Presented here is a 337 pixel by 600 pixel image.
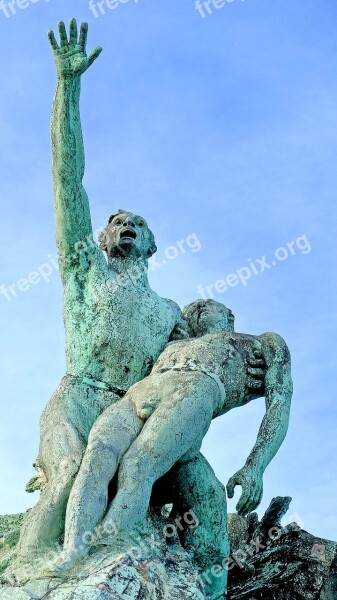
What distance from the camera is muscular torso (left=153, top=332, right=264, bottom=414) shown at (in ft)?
30.9

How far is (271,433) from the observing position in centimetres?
940

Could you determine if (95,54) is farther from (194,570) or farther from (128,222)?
(194,570)

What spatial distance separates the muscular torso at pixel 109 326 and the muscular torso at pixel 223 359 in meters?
0.33

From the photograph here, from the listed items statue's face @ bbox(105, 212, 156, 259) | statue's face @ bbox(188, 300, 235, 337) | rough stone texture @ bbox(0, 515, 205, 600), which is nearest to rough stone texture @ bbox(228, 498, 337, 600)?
statue's face @ bbox(188, 300, 235, 337)

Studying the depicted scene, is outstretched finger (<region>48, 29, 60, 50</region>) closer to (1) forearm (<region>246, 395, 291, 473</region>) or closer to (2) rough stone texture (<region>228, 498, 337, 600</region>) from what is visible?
(1) forearm (<region>246, 395, 291, 473</region>)

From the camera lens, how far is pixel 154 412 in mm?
8984

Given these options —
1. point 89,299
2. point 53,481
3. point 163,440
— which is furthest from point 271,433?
point 89,299

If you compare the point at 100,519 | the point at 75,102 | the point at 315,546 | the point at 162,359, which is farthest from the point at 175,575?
the point at 75,102

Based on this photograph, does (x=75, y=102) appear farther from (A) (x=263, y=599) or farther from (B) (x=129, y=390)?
(A) (x=263, y=599)

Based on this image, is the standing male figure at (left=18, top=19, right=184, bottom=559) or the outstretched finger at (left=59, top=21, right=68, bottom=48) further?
the outstretched finger at (left=59, top=21, right=68, bottom=48)

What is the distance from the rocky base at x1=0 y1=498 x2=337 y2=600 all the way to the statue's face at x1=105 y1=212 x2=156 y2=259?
2.46 metres

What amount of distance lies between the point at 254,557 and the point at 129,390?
2.45m

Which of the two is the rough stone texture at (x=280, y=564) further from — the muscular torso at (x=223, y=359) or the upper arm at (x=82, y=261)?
the upper arm at (x=82, y=261)

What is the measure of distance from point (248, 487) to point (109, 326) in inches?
73.6
